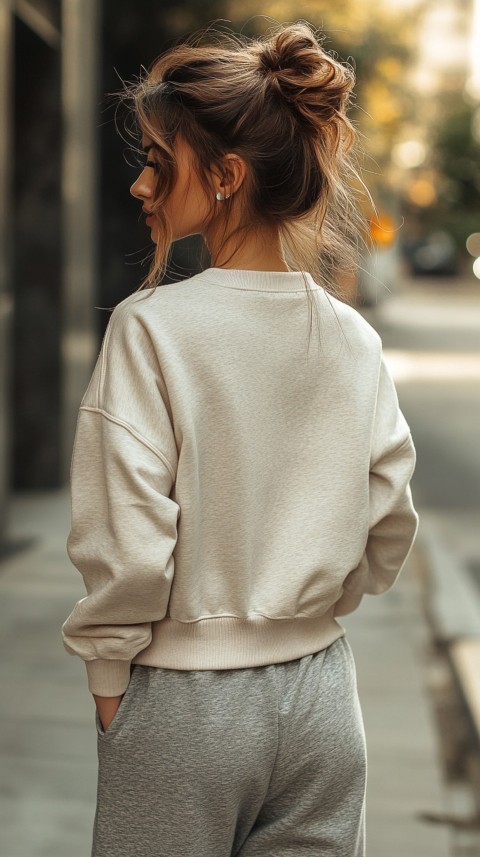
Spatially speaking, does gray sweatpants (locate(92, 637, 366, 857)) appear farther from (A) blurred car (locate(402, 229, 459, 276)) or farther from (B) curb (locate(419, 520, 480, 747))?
(A) blurred car (locate(402, 229, 459, 276))

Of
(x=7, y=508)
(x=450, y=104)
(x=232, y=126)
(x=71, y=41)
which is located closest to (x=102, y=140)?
(x=71, y=41)

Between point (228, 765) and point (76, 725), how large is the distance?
2.88m

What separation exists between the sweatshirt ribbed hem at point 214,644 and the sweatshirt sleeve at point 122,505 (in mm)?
32

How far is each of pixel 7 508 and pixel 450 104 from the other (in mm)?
70216

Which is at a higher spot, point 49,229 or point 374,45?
point 374,45

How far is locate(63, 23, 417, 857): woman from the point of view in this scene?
1.68 m

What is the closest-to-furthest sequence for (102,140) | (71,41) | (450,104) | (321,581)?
(321,581), (71,41), (102,140), (450,104)

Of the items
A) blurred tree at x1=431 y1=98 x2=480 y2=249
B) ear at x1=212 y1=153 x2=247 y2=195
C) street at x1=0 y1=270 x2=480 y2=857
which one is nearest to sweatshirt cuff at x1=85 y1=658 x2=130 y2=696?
ear at x1=212 y1=153 x2=247 y2=195

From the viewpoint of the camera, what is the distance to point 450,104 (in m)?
73.4

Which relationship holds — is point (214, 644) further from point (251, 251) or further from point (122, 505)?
point (251, 251)

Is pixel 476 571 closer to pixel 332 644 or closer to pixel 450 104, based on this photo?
pixel 332 644

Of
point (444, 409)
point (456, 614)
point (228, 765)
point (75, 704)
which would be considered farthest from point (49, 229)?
point (228, 765)

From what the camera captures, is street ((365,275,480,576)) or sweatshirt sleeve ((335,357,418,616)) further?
street ((365,275,480,576))

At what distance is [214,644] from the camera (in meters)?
1.74
